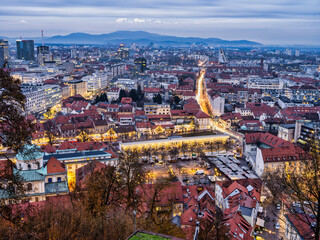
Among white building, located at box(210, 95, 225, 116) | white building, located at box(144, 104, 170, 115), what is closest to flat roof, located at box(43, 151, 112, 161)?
white building, located at box(144, 104, 170, 115)

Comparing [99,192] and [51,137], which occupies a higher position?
[99,192]

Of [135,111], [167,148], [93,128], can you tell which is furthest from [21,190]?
[135,111]

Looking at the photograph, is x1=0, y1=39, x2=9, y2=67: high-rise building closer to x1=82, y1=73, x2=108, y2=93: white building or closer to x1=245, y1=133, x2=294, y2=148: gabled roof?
x1=82, y1=73, x2=108, y2=93: white building

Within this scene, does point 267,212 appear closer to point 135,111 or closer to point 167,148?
point 167,148

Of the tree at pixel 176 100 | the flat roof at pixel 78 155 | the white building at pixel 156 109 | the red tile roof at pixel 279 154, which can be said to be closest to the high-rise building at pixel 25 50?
the tree at pixel 176 100

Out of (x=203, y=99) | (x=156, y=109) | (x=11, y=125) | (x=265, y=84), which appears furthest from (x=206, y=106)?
(x=11, y=125)

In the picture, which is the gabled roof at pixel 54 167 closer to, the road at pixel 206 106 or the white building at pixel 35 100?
the road at pixel 206 106

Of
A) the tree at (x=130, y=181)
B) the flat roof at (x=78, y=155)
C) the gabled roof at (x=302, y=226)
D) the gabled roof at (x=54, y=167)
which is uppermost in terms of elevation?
the tree at (x=130, y=181)

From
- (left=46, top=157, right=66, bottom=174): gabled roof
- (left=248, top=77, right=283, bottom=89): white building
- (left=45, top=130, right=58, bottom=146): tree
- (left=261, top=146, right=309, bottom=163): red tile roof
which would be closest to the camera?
(left=46, top=157, right=66, bottom=174): gabled roof

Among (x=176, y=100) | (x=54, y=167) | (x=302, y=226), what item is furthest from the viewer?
(x=176, y=100)

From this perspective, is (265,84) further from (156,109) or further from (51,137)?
(51,137)

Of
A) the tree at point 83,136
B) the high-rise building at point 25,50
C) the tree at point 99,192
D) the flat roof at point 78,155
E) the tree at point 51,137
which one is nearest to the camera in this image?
the tree at point 99,192
